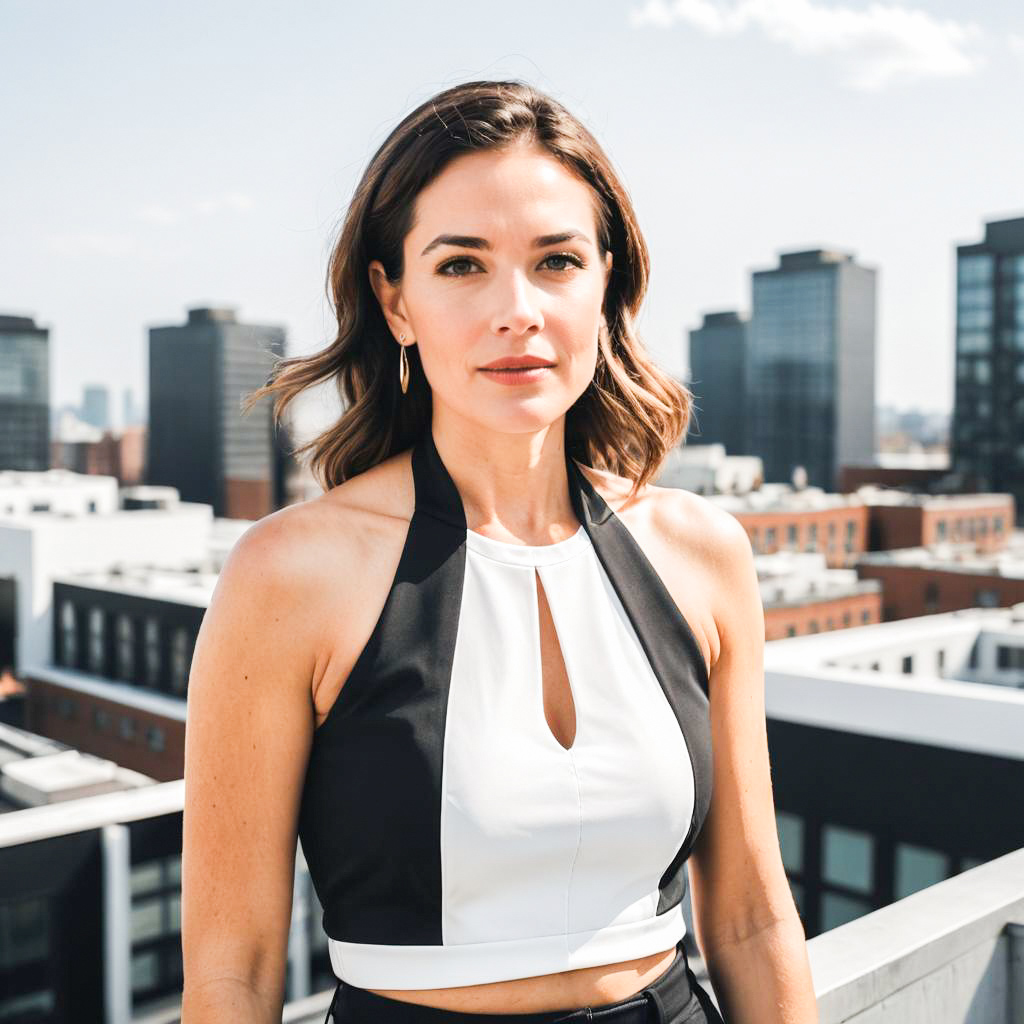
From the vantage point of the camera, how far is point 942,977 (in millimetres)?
2256

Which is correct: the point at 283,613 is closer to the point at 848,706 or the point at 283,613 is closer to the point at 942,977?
the point at 942,977

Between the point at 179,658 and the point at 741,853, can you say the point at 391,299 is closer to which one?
the point at 741,853

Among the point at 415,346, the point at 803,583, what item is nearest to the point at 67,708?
the point at 803,583

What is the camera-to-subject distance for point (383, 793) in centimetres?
150

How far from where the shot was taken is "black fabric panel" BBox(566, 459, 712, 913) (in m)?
1.67

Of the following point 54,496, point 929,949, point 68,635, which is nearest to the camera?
point 929,949

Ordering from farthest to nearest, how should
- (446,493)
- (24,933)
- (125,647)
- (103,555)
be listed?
1. (103,555)
2. (125,647)
3. (24,933)
4. (446,493)

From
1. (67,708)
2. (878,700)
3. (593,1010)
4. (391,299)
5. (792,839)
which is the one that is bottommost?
(67,708)

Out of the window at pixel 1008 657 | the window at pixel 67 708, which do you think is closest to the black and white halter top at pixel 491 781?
the window at pixel 1008 657

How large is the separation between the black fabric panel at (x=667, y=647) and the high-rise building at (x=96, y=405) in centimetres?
19738

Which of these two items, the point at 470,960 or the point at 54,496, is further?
the point at 54,496

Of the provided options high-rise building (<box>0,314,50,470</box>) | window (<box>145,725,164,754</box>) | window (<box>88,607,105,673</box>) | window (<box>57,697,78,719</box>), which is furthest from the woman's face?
high-rise building (<box>0,314,50,470</box>)

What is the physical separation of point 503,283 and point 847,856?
15.6 m

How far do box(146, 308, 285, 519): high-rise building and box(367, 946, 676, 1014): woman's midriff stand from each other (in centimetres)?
10753
